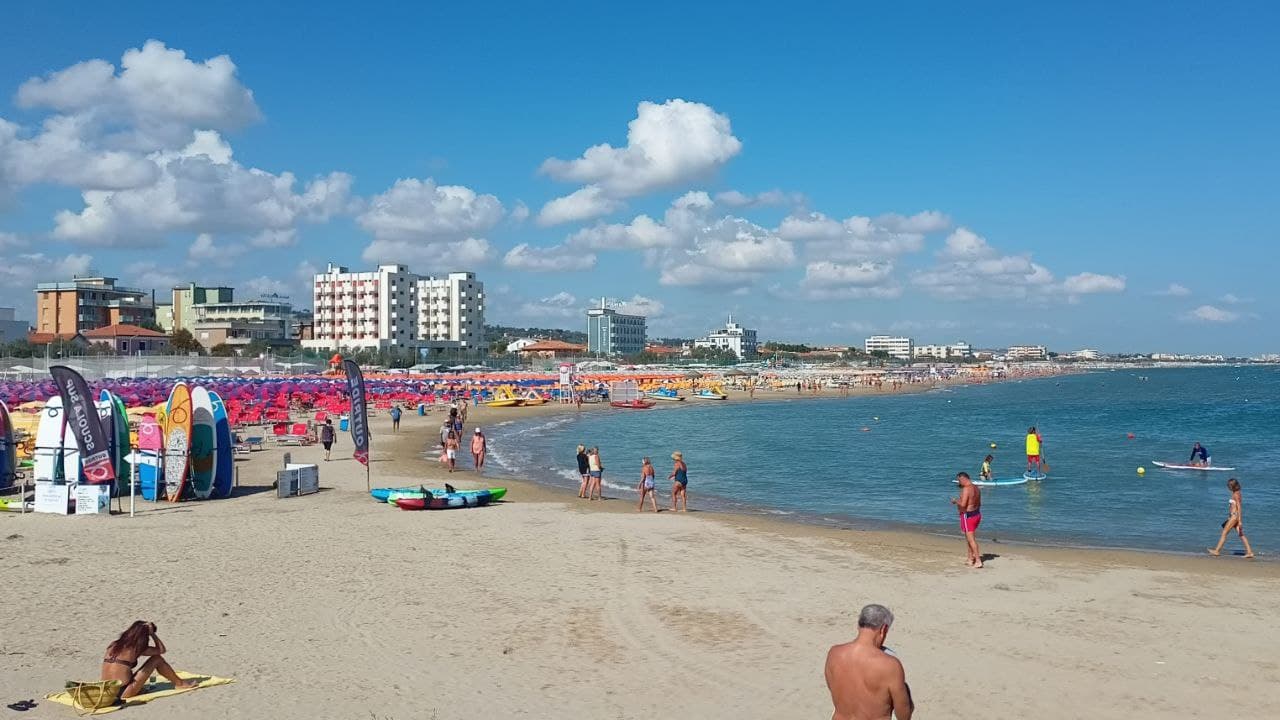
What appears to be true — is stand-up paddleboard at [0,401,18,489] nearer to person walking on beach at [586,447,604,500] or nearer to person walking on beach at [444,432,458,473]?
person walking on beach at [444,432,458,473]

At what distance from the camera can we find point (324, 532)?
15648 mm

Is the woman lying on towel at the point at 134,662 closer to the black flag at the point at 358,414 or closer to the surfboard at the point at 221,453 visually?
the black flag at the point at 358,414

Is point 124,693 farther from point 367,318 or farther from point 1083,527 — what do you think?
point 367,318

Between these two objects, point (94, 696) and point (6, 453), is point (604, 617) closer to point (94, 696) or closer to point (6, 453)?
point (94, 696)

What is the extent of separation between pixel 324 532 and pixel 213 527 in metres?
1.97

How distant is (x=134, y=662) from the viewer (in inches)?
306

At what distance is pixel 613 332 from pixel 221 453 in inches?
6119

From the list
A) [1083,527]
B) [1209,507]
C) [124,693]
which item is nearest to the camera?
[124,693]

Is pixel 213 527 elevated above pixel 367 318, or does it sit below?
below

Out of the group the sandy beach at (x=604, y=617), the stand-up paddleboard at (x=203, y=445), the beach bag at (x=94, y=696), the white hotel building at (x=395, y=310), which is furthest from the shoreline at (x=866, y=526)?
the white hotel building at (x=395, y=310)

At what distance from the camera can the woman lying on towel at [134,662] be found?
767 centimetres

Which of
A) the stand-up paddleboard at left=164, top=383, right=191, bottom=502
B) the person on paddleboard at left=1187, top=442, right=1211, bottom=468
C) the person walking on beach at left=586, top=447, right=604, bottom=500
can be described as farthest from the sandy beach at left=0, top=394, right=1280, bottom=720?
the person on paddleboard at left=1187, top=442, right=1211, bottom=468

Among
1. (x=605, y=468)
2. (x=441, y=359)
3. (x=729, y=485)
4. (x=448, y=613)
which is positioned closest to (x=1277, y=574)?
(x=448, y=613)

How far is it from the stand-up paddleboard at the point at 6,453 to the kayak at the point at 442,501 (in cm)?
868
